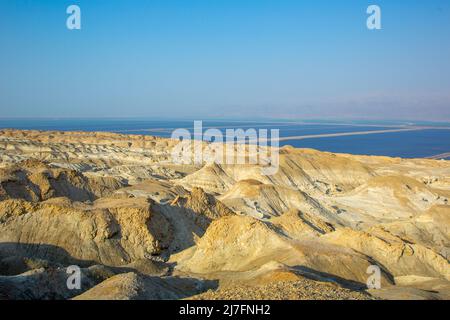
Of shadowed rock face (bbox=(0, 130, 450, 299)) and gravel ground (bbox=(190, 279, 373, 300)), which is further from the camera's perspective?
shadowed rock face (bbox=(0, 130, 450, 299))

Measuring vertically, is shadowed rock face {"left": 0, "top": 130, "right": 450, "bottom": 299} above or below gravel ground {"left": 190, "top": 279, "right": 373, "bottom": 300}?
below

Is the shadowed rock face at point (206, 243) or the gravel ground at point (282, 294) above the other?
the gravel ground at point (282, 294)

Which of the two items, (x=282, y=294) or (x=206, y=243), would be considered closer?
(x=282, y=294)

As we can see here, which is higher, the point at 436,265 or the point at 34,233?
the point at 34,233

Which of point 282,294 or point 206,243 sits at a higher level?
point 282,294

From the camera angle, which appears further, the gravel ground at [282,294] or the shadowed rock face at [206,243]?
the shadowed rock face at [206,243]

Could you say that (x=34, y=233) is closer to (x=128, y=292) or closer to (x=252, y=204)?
(x=128, y=292)

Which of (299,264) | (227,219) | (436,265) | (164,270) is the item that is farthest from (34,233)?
(436,265)
